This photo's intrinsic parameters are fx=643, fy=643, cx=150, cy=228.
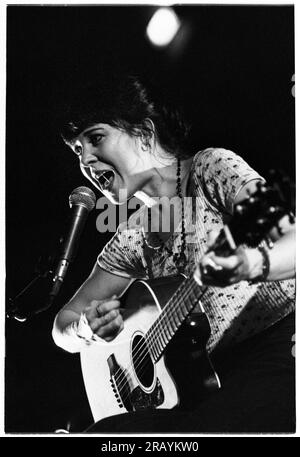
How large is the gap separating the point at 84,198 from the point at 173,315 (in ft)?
1.85

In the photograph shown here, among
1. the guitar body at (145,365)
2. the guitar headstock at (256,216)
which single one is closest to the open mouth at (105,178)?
the guitar body at (145,365)

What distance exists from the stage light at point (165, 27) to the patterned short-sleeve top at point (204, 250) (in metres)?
0.43

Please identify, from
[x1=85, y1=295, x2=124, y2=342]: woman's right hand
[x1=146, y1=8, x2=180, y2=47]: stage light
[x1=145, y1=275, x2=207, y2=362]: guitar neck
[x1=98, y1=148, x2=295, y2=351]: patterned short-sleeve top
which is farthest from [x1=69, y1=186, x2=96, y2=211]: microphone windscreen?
[x1=146, y1=8, x2=180, y2=47]: stage light

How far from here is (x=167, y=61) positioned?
226 cm

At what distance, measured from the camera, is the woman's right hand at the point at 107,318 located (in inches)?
85.1

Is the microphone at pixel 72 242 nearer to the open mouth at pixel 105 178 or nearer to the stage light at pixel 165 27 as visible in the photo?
the open mouth at pixel 105 178

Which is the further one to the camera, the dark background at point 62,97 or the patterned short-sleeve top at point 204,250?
the dark background at point 62,97

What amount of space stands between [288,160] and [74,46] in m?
0.87

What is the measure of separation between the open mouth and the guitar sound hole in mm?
538

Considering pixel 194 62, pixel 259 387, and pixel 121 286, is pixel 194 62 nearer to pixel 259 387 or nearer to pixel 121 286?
pixel 121 286

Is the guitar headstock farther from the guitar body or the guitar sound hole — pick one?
the guitar sound hole

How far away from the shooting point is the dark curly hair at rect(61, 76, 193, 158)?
2.23 meters

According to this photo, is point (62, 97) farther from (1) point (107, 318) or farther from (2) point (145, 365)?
(2) point (145, 365)
